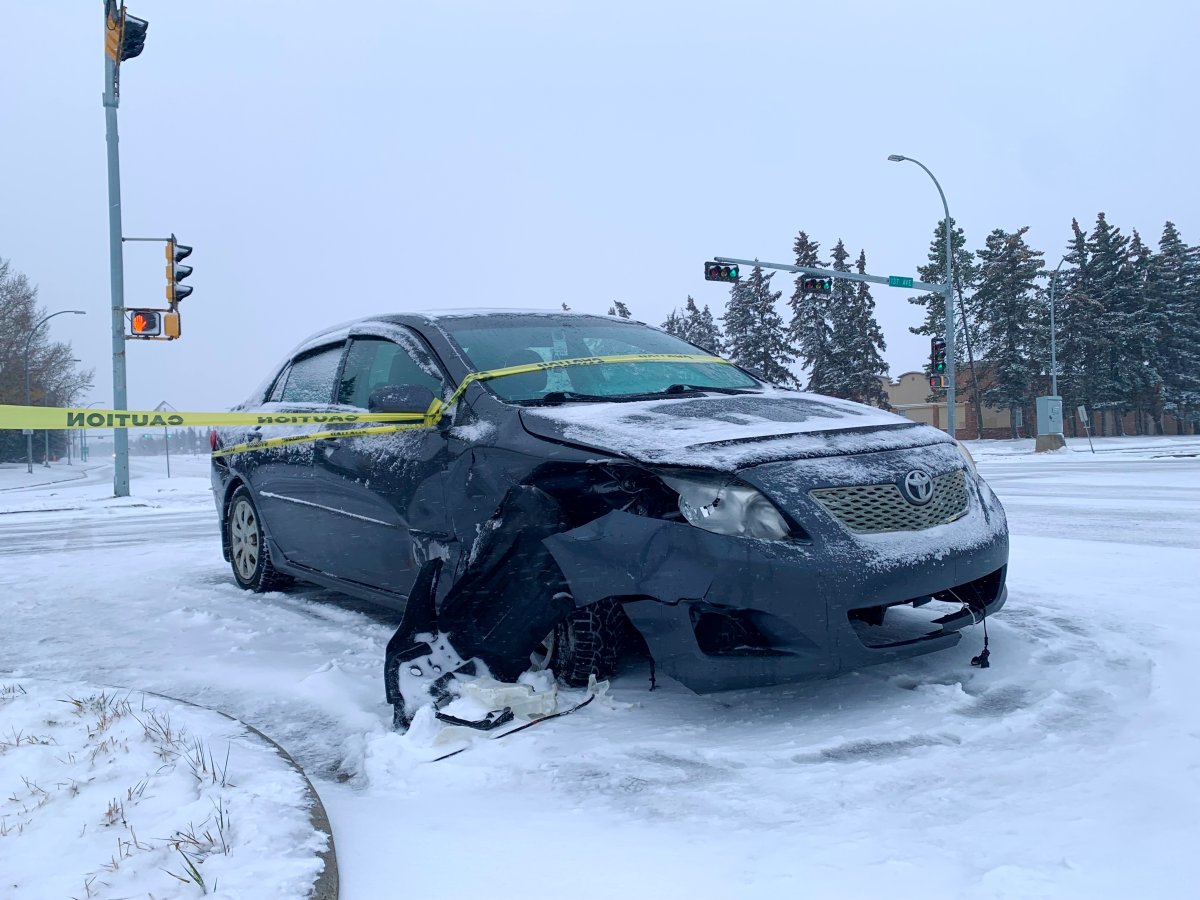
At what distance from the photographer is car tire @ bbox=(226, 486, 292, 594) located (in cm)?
590

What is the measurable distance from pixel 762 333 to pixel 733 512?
53333mm

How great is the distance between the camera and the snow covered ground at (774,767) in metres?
2.18

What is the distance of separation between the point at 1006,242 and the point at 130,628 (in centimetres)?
5913

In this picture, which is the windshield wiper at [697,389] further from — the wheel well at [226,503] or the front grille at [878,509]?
the wheel well at [226,503]

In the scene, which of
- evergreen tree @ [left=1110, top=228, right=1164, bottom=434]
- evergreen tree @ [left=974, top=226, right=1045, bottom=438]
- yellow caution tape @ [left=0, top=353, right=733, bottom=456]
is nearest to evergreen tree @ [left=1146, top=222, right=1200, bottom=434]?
A: evergreen tree @ [left=1110, top=228, right=1164, bottom=434]

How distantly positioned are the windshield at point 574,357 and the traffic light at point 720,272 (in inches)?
858

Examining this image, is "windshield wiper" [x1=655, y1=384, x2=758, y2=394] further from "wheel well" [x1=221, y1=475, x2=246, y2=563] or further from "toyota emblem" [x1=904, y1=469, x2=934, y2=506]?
"wheel well" [x1=221, y1=475, x2=246, y2=563]

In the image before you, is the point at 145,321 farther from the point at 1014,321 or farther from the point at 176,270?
the point at 1014,321

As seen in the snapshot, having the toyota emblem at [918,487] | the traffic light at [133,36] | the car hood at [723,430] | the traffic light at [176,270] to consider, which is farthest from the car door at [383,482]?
the traffic light at [176,270]

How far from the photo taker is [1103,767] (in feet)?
8.70

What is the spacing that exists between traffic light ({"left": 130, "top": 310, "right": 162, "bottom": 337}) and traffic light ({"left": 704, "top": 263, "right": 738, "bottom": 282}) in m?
14.6

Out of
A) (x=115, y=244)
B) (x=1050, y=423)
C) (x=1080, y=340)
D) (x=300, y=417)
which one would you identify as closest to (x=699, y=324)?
(x=1080, y=340)

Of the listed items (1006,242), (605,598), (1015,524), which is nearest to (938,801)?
(605,598)

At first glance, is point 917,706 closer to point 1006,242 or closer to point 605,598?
point 605,598
